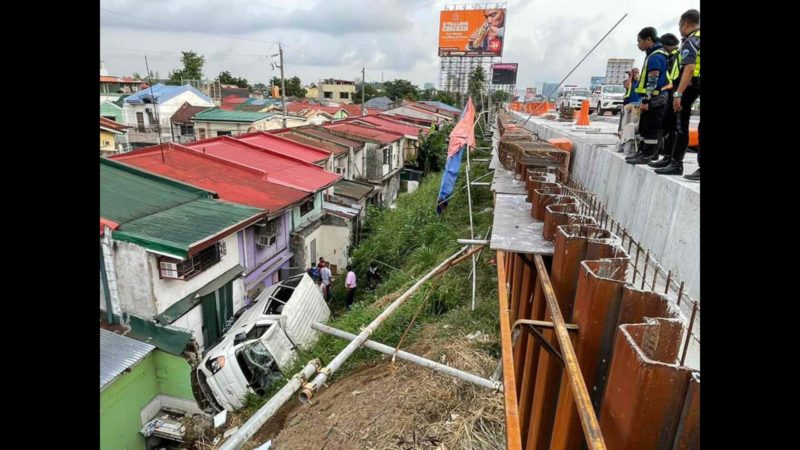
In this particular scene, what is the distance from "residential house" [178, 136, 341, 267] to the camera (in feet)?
53.7

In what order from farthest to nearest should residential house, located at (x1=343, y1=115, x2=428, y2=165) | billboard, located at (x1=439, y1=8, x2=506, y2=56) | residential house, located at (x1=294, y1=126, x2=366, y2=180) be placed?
billboard, located at (x1=439, y1=8, x2=506, y2=56) → residential house, located at (x1=343, y1=115, x2=428, y2=165) → residential house, located at (x1=294, y1=126, x2=366, y2=180)

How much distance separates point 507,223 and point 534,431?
1.90 metres

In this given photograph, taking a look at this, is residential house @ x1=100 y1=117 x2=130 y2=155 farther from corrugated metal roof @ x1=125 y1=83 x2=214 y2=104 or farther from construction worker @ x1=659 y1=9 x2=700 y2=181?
construction worker @ x1=659 y1=9 x2=700 y2=181

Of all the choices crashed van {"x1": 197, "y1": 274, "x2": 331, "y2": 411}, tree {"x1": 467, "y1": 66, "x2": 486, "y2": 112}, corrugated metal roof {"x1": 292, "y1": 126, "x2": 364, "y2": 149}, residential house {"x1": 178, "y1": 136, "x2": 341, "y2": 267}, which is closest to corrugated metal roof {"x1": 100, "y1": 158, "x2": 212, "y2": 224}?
crashed van {"x1": 197, "y1": 274, "x2": 331, "y2": 411}

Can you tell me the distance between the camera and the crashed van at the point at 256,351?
30.8 ft

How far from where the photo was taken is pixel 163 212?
1095 centimetres

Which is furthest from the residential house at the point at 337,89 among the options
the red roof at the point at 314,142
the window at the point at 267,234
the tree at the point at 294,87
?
the window at the point at 267,234

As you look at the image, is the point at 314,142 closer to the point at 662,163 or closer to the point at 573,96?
the point at 662,163

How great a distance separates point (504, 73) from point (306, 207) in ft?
168

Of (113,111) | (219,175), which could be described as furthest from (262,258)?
(113,111)

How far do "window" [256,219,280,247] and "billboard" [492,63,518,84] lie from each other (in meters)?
52.4

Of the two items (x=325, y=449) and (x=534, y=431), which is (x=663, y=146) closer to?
(x=534, y=431)

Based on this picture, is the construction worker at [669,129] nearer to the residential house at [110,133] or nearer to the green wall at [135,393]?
the green wall at [135,393]
